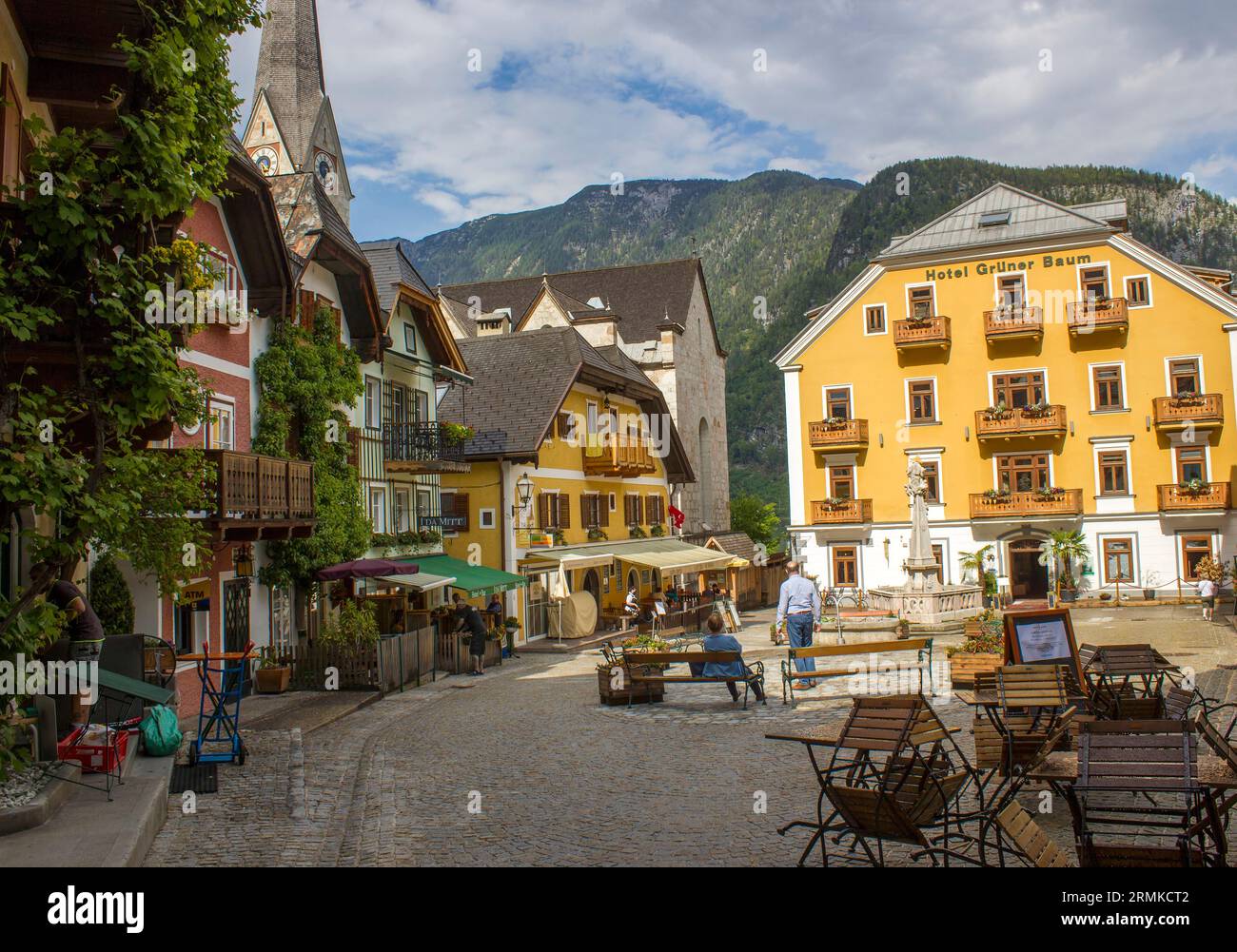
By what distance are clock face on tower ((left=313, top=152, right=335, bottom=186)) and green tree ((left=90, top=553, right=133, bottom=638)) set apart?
122 ft

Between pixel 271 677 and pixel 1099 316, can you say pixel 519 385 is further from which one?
pixel 1099 316

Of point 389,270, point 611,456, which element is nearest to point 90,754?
point 389,270

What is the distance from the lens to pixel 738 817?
930cm

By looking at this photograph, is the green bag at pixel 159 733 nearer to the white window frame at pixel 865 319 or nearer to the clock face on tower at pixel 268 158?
the white window frame at pixel 865 319

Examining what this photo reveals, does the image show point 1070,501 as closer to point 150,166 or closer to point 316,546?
point 316,546

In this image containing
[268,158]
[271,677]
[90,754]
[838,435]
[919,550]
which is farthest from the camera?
[268,158]

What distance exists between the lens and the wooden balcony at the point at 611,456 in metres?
37.6

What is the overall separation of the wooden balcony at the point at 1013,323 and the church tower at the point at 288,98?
29533 millimetres

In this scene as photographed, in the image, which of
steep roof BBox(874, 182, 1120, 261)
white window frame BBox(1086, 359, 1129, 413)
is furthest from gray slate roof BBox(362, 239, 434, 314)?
white window frame BBox(1086, 359, 1129, 413)

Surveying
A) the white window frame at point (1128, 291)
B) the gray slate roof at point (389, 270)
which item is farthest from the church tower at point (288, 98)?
the white window frame at point (1128, 291)

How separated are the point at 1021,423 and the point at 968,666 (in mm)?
26629

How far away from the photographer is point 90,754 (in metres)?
10.4

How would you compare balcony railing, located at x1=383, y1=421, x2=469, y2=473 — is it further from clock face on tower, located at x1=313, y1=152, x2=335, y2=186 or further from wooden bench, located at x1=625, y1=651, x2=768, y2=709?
clock face on tower, located at x1=313, y1=152, x2=335, y2=186
